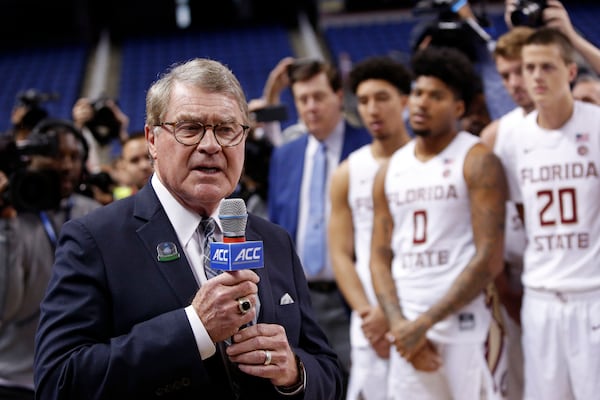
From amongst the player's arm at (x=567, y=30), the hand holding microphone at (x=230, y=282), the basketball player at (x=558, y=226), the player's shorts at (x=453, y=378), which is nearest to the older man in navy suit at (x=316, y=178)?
the player's shorts at (x=453, y=378)

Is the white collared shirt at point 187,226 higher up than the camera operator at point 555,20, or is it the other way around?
the camera operator at point 555,20

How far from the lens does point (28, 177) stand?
10.9 ft

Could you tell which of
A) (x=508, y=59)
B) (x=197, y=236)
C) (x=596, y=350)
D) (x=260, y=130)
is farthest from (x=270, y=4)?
(x=197, y=236)

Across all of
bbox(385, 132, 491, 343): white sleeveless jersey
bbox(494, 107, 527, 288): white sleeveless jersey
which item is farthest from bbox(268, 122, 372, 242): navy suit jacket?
bbox(494, 107, 527, 288): white sleeveless jersey

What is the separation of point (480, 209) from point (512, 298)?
842mm

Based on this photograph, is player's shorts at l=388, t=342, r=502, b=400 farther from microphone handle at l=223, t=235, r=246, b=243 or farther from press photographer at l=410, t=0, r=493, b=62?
microphone handle at l=223, t=235, r=246, b=243

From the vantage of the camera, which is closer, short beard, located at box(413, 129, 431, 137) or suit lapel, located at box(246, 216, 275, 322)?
suit lapel, located at box(246, 216, 275, 322)

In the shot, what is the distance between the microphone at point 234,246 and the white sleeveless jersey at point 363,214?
2.62 metres

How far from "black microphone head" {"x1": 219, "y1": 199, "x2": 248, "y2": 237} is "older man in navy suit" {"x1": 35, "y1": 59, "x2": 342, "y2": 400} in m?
0.09

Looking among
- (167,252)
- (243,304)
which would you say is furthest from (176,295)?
(243,304)

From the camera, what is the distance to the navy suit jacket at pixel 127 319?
5.76ft

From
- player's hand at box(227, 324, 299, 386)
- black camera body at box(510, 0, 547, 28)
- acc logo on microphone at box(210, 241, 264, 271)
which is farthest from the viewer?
black camera body at box(510, 0, 547, 28)

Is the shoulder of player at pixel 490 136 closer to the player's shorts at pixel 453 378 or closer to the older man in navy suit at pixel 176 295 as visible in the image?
the player's shorts at pixel 453 378

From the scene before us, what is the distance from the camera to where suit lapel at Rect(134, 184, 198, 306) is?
6.17 ft
